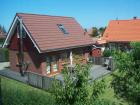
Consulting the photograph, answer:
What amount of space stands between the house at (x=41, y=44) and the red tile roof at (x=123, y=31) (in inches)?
507

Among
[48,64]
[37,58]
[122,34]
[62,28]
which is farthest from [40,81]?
[122,34]

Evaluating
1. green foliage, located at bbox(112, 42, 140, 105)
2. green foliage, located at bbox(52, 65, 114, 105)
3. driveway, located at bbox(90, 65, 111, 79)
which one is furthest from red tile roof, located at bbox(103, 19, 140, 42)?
green foliage, located at bbox(52, 65, 114, 105)

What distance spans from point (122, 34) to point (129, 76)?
3183 cm

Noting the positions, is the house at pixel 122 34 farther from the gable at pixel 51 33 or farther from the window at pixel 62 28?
the window at pixel 62 28

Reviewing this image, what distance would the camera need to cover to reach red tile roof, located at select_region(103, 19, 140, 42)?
3956 cm

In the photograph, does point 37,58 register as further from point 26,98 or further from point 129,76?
point 129,76

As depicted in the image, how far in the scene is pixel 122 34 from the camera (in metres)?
40.9

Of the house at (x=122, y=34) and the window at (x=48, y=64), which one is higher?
the house at (x=122, y=34)

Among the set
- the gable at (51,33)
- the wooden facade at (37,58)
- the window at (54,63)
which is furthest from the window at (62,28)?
the window at (54,63)

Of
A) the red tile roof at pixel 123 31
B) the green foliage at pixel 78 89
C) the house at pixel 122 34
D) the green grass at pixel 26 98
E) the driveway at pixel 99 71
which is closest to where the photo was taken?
the green foliage at pixel 78 89

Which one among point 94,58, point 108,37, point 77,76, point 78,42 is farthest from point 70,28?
point 77,76

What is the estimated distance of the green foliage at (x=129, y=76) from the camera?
9.75m

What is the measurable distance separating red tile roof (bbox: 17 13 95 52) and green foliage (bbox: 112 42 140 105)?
12668 millimetres

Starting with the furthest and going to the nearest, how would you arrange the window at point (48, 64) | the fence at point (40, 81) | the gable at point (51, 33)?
the window at point (48, 64) < the gable at point (51, 33) < the fence at point (40, 81)
